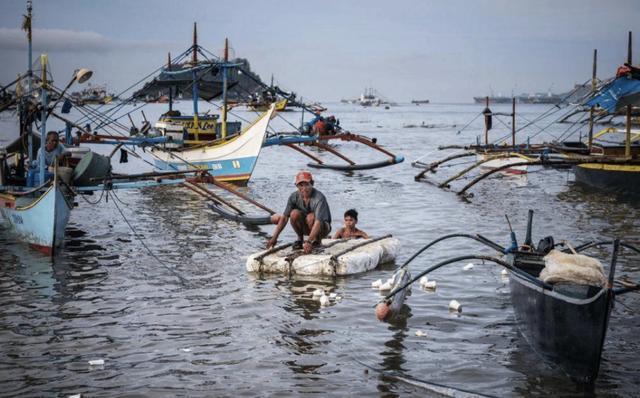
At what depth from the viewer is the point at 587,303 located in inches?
257

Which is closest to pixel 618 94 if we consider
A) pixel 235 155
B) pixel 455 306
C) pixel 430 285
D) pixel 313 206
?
pixel 430 285

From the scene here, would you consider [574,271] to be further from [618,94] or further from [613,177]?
[613,177]

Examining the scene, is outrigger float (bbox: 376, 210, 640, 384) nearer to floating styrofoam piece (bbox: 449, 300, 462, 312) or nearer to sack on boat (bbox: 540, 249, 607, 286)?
sack on boat (bbox: 540, 249, 607, 286)

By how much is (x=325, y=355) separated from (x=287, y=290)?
2.76 metres

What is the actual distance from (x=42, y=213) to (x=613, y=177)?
17276mm

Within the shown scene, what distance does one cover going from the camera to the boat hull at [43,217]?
13.3 m

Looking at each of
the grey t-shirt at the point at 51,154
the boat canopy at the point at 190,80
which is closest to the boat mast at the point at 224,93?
the boat canopy at the point at 190,80

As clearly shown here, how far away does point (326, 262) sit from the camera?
38.0 feet

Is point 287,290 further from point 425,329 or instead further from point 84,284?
point 84,284

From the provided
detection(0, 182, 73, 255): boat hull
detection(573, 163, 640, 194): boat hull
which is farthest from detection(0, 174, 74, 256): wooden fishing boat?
detection(573, 163, 640, 194): boat hull

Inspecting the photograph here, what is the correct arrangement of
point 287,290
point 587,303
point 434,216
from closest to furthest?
point 587,303, point 287,290, point 434,216

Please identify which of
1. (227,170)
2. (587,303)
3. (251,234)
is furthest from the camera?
(227,170)

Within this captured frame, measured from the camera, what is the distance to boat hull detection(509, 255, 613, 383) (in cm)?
653

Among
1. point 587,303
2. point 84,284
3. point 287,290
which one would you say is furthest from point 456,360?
point 84,284
